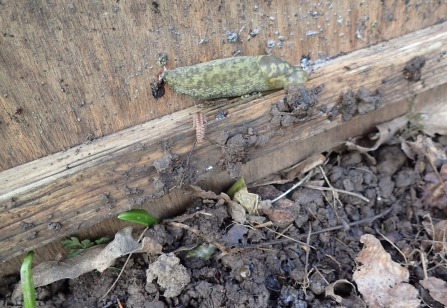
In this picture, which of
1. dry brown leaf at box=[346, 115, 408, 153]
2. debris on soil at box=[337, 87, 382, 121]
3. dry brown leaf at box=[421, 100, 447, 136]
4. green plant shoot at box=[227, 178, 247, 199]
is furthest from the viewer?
dry brown leaf at box=[421, 100, 447, 136]

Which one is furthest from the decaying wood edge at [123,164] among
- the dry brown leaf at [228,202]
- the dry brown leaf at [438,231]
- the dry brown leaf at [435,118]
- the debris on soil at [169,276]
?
the dry brown leaf at [438,231]

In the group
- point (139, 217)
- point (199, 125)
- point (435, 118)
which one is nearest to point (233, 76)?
Result: point (199, 125)

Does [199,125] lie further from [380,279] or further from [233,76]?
[380,279]

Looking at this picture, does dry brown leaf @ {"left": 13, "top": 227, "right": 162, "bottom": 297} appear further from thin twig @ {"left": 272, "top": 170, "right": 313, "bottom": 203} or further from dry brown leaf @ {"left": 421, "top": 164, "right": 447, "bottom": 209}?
dry brown leaf @ {"left": 421, "top": 164, "right": 447, "bottom": 209}

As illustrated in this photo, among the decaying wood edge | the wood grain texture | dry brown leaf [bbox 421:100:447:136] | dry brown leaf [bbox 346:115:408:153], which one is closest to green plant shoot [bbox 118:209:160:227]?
the decaying wood edge

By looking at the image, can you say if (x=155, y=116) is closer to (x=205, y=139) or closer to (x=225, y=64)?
(x=205, y=139)

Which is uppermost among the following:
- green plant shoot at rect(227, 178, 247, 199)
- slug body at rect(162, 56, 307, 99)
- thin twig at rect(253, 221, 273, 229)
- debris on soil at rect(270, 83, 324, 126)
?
slug body at rect(162, 56, 307, 99)
